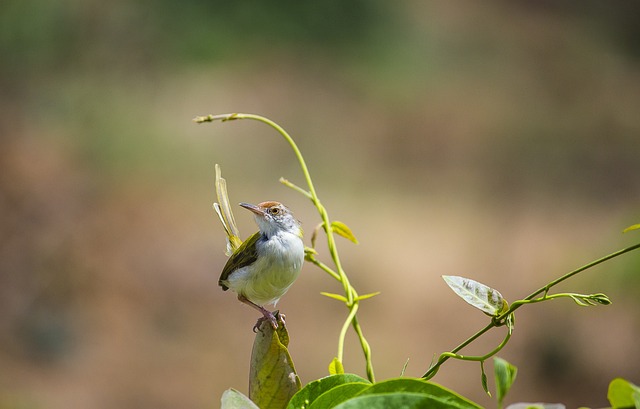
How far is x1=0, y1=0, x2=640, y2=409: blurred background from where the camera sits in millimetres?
4434

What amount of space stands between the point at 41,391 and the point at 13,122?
2.15 m

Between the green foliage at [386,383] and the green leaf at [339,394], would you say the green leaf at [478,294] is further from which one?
the green leaf at [339,394]

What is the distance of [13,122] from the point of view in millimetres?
5504

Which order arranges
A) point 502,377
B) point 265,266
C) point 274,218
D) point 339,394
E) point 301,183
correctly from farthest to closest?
point 301,183 < point 274,218 < point 265,266 < point 339,394 < point 502,377

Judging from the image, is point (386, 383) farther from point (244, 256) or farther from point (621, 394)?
point (244, 256)

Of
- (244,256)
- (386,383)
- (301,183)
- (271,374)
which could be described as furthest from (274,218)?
(301,183)

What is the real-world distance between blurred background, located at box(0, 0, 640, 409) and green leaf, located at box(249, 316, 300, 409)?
3380mm

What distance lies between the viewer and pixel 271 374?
0.69 metres

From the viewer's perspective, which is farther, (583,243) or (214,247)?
(583,243)

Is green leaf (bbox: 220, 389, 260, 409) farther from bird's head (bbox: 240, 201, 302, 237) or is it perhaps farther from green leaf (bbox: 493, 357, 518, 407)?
bird's head (bbox: 240, 201, 302, 237)

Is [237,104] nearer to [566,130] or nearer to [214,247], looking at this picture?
[214,247]

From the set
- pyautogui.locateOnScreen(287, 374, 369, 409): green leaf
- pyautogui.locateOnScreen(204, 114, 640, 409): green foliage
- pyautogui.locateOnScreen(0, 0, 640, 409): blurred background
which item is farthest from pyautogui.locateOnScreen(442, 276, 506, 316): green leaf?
pyautogui.locateOnScreen(0, 0, 640, 409): blurred background

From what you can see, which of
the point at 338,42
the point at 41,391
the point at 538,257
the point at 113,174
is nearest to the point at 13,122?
the point at 113,174

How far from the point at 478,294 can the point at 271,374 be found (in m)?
0.18
